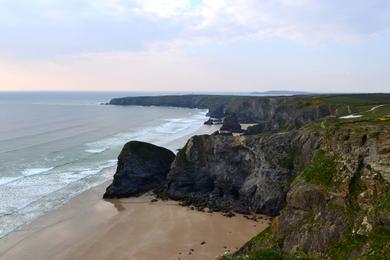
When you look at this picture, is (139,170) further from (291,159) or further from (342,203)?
(342,203)

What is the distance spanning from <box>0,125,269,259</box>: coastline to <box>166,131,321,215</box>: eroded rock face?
7.66 feet

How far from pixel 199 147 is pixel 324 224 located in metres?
28.8

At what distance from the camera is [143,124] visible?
13900 cm

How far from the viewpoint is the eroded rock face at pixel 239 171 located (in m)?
44.1

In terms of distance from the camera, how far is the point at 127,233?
41.2m

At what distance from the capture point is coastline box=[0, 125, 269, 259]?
36.4 meters

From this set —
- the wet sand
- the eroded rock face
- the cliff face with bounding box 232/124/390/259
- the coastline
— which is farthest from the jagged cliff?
the wet sand

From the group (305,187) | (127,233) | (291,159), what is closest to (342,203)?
(305,187)

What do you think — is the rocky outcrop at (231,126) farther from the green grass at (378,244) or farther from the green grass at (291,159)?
the green grass at (378,244)

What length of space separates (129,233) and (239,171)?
14821mm

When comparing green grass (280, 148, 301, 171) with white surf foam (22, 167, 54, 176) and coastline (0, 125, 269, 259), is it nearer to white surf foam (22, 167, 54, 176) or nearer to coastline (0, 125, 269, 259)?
coastline (0, 125, 269, 259)

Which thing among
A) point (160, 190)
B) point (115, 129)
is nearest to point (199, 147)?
point (160, 190)

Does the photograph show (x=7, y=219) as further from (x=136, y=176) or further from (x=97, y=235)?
(x=136, y=176)

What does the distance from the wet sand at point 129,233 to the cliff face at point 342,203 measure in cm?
910
